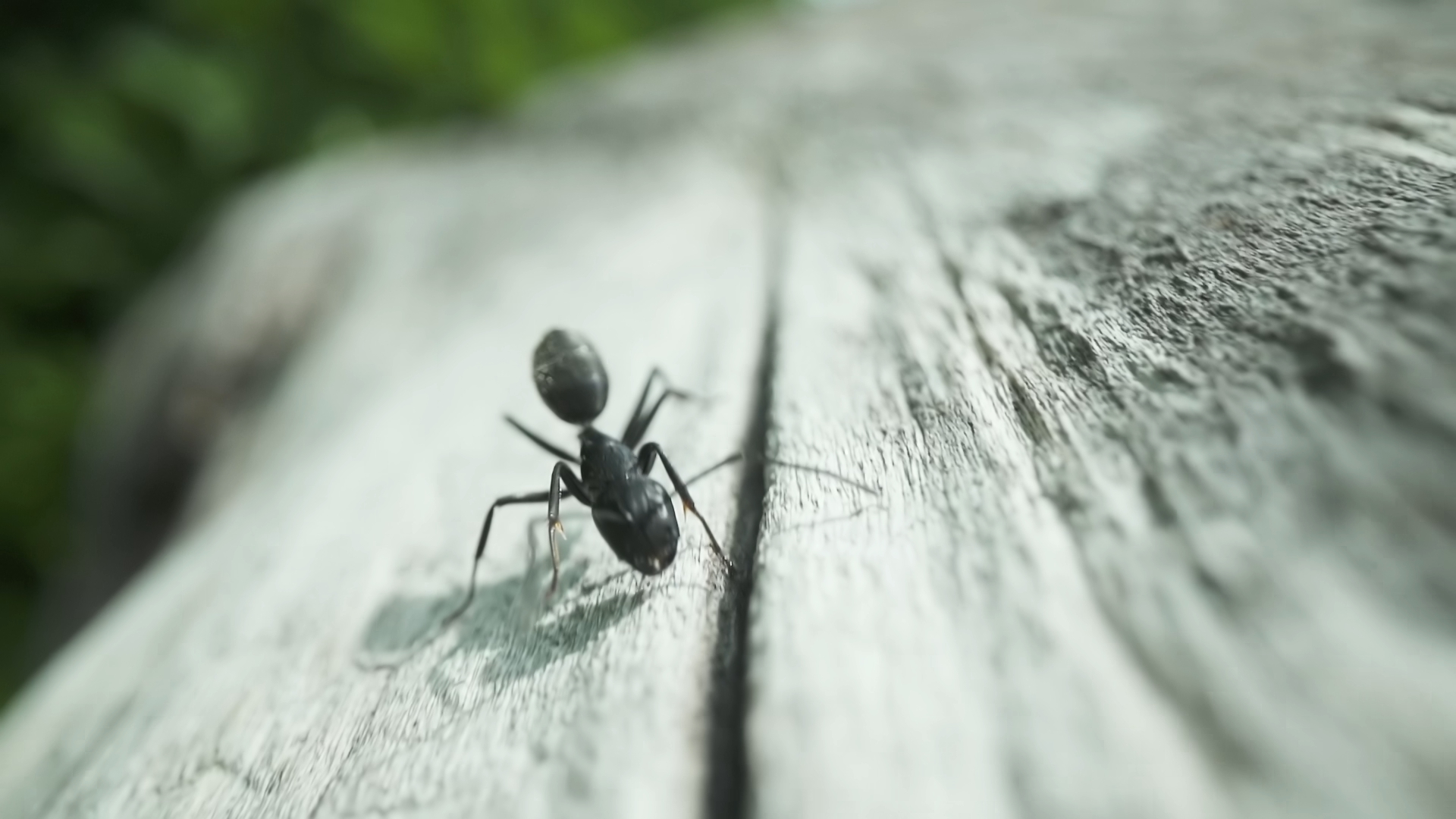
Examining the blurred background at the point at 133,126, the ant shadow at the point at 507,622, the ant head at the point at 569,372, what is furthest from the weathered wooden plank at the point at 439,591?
the blurred background at the point at 133,126

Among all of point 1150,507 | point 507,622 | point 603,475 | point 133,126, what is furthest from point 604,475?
point 133,126

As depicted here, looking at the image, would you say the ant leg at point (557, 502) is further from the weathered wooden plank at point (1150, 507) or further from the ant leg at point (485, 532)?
the weathered wooden plank at point (1150, 507)

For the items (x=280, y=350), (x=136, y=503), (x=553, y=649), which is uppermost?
(x=553, y=649)

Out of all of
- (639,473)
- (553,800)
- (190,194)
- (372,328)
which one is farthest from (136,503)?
(553,800)

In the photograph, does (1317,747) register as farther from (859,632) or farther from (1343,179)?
(1343,179)

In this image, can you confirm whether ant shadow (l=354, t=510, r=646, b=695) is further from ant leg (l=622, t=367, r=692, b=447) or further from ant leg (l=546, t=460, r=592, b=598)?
ant leg (l=622, t=367, r=692, b=447)

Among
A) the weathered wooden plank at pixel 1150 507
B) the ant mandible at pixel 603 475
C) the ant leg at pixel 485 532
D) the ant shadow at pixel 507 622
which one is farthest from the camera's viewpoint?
the ant leg at pixel 485 532
